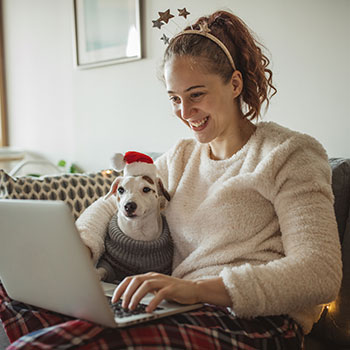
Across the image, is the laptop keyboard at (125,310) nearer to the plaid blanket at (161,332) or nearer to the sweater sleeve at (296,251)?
the plaid blanket at (161,332)

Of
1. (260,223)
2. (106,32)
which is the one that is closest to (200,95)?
(260,223)

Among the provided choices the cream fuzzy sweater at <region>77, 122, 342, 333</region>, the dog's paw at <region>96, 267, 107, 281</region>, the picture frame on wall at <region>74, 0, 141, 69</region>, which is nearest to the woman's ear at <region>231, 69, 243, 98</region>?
the cream fuzzy sweater at <region>77, 122, 342, 333</region>

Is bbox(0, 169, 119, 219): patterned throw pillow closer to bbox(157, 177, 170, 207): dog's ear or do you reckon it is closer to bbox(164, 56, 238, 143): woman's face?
bbox(157, 177, 170, 207): dog's ear

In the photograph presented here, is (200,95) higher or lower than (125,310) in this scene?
higher

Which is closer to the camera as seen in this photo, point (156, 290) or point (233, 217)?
point (156, 290)

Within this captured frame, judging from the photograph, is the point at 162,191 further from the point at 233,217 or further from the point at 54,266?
the point at 54,266

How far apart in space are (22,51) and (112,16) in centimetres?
115

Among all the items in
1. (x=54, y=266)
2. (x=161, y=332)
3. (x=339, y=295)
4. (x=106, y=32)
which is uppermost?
(x=106, y=32)

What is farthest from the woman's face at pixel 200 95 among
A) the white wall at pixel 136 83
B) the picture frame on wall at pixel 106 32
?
the picture frame on wall at pixel 106 32

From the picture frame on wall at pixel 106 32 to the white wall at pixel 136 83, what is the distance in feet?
0.18

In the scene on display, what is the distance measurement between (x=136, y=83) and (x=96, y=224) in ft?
4.19

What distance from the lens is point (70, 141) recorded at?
9.62 feet

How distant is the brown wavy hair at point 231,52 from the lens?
118cm

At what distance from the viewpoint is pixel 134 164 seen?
3.97 feet
